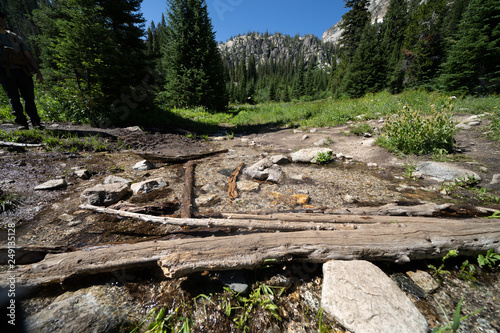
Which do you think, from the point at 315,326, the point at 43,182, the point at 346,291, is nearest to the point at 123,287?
the point at 315,326

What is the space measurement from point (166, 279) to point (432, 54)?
31.3 metres

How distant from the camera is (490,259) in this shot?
1.65 m

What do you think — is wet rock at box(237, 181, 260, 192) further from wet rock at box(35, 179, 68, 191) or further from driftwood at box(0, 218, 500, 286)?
wet rock at box(35, 179, 68, 191)

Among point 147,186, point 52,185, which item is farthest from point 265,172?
point 52,185

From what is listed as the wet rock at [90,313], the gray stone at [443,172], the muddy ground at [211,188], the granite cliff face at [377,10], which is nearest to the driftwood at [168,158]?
the muddy ground at [211,188]

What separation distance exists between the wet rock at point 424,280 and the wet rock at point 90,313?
2293 millimetres

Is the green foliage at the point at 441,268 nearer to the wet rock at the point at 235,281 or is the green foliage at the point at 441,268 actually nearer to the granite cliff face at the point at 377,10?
the wet rock at the point at 235,281

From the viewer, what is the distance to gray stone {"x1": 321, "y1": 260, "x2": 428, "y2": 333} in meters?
1.12

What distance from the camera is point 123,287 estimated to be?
1440mm

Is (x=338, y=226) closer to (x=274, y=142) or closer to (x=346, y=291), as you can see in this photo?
(x=346, y=291)

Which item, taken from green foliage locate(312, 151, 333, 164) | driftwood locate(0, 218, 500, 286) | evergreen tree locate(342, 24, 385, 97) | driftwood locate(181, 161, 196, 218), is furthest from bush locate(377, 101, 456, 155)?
evergreen tree locate(342, 24, 385, 97)

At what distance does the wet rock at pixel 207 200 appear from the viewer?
280 cm

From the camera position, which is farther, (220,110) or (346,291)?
(220,110)

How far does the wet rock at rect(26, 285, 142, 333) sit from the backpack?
6.90 m
